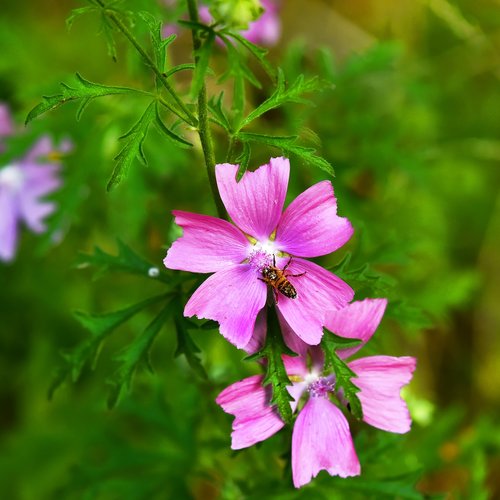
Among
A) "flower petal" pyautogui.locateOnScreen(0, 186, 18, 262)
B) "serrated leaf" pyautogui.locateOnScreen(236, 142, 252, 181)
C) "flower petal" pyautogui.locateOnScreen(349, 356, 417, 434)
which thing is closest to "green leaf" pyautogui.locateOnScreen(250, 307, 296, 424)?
"flower petal" pyautogui.locateOnScreen(349, 356, 417, 434)

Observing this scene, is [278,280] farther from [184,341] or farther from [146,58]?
[146,58]

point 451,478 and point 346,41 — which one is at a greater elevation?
point 346,41

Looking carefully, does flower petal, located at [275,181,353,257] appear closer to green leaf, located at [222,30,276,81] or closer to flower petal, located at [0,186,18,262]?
green leaf, located at [222,30,276,81]

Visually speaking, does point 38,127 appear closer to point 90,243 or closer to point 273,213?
point 90,243

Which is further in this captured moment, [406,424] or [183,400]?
[183,400]

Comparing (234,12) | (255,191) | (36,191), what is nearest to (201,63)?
(234,12)

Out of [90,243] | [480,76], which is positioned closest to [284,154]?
[90,243]

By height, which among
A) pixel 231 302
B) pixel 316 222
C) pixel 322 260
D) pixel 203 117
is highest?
pixel 203 117
